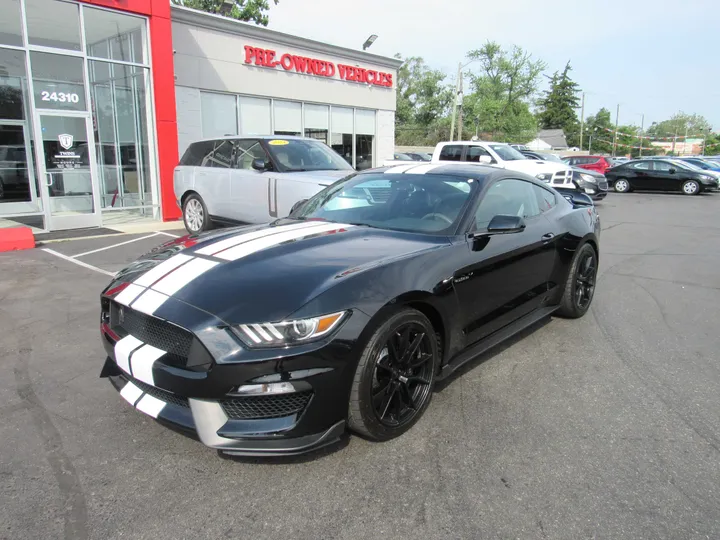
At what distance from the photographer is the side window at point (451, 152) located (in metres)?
15.0

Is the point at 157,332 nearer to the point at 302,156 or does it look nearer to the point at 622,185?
the point at 302,156

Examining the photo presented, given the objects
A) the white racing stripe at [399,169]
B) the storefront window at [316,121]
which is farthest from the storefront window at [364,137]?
the white racing stripe at [399,169]

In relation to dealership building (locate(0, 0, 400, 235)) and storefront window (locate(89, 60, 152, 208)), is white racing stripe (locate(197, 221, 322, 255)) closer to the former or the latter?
dealership building (locate(0, 0, 400, 235))

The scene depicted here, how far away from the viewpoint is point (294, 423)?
2.42m

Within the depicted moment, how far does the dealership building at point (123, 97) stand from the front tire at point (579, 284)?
9556mm

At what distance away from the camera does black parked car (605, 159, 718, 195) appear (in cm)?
2156

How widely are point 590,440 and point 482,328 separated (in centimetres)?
96

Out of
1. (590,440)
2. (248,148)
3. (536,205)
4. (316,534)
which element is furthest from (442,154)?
(316,534)

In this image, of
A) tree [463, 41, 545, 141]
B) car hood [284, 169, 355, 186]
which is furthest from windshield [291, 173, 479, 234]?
tree [463, 41, 545, 141]

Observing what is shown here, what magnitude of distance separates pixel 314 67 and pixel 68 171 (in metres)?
8.76

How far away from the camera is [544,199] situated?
15.6 ft

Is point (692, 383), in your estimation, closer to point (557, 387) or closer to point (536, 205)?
point (557, 387)

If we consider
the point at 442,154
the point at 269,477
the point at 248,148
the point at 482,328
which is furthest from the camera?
the point at 442,154

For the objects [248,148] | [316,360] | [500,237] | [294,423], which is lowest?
[294,423]
